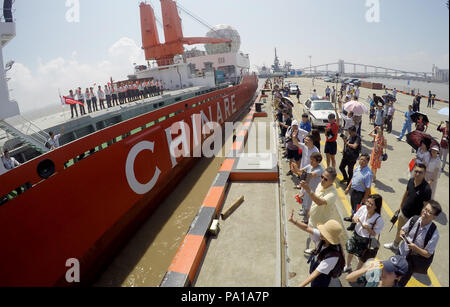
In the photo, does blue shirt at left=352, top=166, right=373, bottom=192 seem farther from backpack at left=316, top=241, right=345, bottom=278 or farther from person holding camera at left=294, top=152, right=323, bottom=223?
backpack at left=316, top=241, right=345, bottom=278

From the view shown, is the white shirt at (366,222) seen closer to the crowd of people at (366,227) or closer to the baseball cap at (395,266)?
the crowd of people at (366,227)

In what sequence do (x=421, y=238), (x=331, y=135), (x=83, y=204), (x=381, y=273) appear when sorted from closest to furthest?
(x=381, y=273) < (x=421, y=238) < (x=83, y=204) < (x=331, y=135)

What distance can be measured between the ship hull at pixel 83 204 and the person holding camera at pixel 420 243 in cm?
478

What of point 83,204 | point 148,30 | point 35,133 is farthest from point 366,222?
point 148,30

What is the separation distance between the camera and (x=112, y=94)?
14008mm

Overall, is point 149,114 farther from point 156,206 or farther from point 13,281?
point 13,281

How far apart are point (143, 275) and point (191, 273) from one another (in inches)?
42.1

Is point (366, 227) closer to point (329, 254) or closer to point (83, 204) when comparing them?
point (329, 254)

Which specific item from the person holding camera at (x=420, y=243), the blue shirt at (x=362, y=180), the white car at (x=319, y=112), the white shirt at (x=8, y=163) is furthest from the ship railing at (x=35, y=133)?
the white car at (x=319, y=112)

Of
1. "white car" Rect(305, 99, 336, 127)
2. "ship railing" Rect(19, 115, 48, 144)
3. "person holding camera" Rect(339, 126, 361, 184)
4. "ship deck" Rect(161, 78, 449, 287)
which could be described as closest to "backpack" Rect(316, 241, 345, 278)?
"ship deck" Rect(161, 78, 449, 287)

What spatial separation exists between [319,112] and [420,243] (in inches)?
441

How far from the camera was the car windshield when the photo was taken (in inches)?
543

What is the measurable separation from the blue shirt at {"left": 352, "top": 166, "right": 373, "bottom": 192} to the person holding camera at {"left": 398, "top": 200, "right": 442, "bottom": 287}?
1350mm
